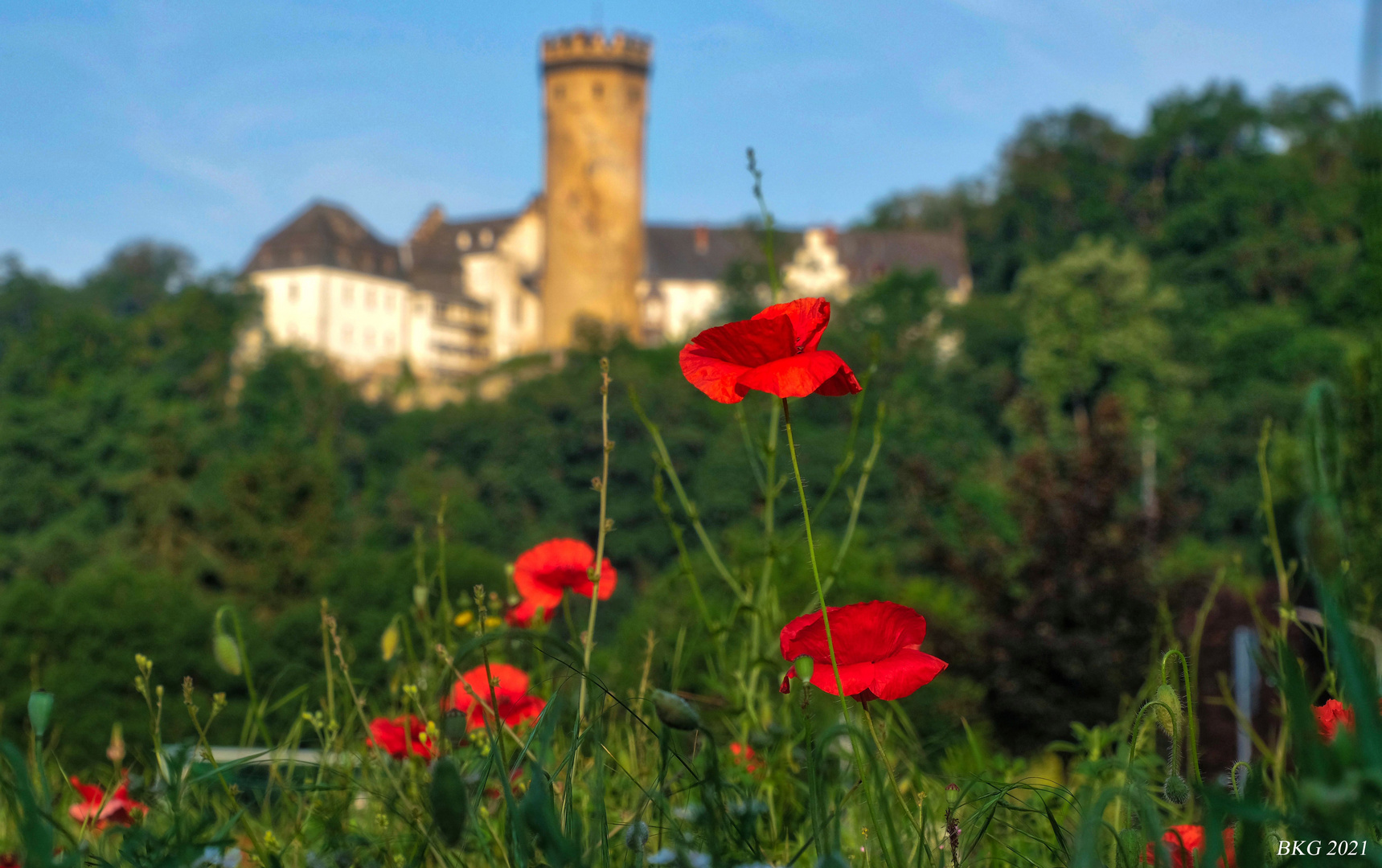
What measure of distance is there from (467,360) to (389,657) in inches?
2310

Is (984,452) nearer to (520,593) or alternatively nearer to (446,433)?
(446,433)

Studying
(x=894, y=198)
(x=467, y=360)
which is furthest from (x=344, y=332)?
(x=894, y=198)

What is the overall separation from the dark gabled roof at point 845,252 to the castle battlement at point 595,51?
7533 mm

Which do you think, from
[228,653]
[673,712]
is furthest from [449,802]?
[228,653]

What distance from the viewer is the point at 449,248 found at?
60938mm

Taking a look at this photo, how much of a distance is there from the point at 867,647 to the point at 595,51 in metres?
51.5

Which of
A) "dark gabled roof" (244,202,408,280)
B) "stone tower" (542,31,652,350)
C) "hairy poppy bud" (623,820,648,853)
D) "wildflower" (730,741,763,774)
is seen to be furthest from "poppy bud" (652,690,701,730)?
"dark gabled roof" (244,202,408,280)

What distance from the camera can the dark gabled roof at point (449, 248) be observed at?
195 ft

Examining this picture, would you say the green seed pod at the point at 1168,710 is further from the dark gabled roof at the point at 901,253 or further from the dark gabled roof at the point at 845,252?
the dark gabled roof at the point at 901,253

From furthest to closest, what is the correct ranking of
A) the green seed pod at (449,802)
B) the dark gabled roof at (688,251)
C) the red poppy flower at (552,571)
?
the dark gabled roof at (688,251), the red poppy flower at (552,571), the green seed pod at (449,802)

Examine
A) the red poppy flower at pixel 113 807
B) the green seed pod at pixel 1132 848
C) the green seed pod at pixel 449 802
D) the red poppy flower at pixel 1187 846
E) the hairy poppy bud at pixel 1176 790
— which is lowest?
the red poppy flower at pixel 113 807

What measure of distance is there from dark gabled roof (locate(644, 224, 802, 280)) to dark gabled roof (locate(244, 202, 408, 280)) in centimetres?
1029

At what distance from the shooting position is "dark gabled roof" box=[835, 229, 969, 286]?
184 feet

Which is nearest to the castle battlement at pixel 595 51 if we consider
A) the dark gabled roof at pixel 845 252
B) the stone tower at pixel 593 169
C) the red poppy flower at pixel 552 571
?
the stone tower at pixel 593 169
